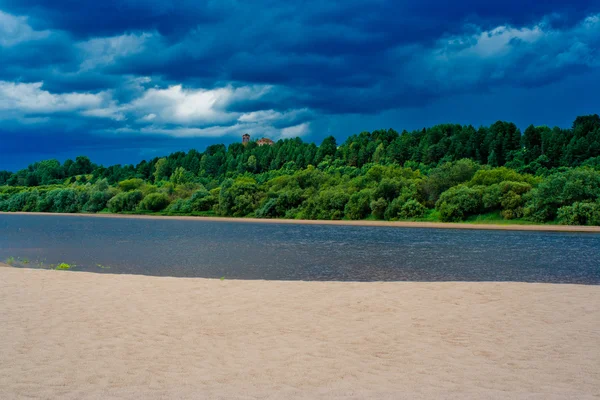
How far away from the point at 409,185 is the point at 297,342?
81.6 metres

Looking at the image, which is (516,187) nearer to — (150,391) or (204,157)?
(150,391)

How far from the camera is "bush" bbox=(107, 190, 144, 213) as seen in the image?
125m

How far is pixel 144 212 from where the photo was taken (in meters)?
124

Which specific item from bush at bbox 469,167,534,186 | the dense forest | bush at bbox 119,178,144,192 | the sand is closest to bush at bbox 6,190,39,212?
the dense forest

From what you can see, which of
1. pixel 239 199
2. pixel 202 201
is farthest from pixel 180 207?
pixel 239 199

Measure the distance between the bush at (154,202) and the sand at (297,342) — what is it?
108267mm

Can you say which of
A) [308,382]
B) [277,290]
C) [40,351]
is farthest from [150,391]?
[277,290]

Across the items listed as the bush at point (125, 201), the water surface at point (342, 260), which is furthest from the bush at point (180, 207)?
the water surface at point (342, 260)

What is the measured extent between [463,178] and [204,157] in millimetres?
127149

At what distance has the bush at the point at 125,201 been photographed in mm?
124750

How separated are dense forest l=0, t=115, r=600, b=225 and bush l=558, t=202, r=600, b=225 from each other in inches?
5.0

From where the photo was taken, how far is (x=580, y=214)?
6725cm

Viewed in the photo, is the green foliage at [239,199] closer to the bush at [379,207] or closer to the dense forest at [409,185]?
the dense forest at [409,185]

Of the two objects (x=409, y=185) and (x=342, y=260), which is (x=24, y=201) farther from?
(x=342, y=260)
